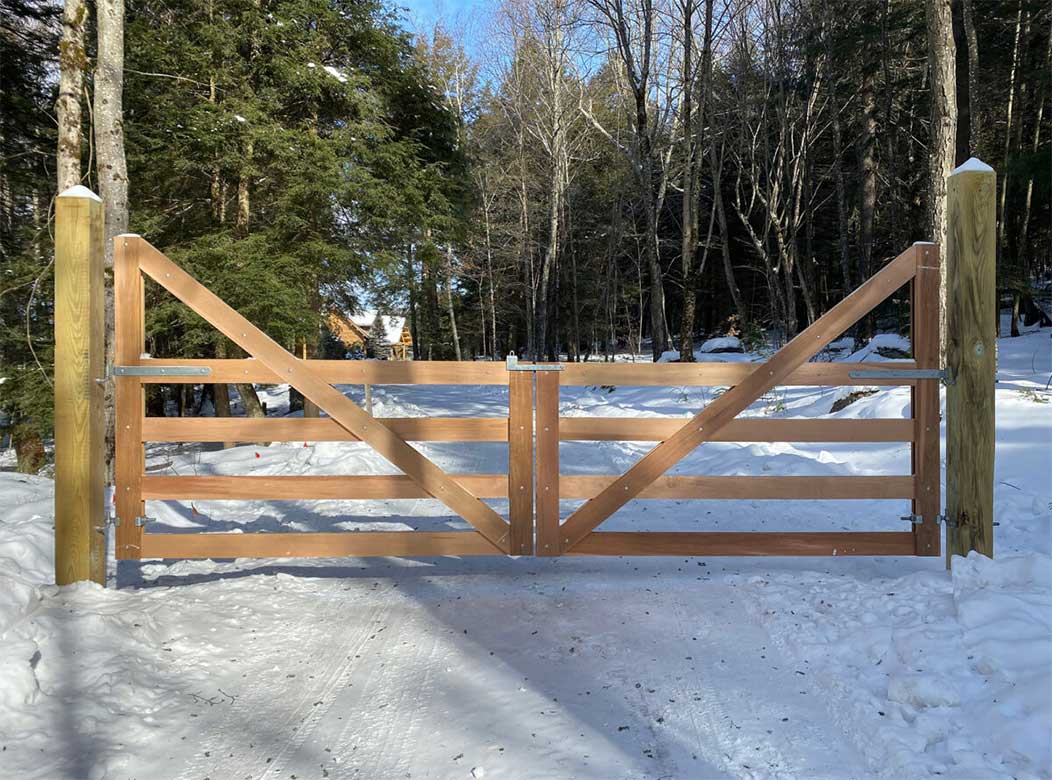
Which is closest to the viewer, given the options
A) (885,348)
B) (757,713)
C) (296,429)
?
(757,713)

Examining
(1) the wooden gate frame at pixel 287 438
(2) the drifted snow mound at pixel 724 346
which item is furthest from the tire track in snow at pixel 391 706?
(2) the drifted snow mound at pixel 724 346

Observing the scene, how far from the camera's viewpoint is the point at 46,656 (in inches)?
121

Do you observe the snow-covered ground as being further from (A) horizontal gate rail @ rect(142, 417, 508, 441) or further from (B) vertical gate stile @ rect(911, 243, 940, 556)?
(A) horizontal gate rail @ rect(142, 417, 508, 441)

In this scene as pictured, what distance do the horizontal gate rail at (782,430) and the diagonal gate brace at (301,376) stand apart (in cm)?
89

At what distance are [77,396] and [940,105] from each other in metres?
10.0

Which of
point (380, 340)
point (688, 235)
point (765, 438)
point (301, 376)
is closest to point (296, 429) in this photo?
point (301, 376)

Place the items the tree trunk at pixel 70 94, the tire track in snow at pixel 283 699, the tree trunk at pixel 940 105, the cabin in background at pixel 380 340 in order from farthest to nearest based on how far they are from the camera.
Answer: the cabin in background at pixel 380 340, the tree trunk at pixel 940 105, the tree trunk at pixel 70 94, the tire track in snow at pixel 283 699

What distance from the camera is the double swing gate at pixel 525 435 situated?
13.5ft

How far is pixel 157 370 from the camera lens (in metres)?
4.12

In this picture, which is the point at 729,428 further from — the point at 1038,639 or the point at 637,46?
the point at 637,46

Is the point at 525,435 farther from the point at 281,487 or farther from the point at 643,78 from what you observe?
the point at 643,78

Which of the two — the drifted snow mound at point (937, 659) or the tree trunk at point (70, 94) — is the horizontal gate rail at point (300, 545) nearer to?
the drifted snow mound at point (937, 659)

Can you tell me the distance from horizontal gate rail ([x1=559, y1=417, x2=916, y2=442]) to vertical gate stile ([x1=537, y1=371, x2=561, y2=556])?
0.10 m

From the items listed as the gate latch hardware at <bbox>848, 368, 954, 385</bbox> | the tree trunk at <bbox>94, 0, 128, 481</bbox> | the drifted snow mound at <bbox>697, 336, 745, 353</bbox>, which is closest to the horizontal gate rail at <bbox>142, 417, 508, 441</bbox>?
the gate latch hardware at <bbox>848, 368, 954, 385</bbox>
